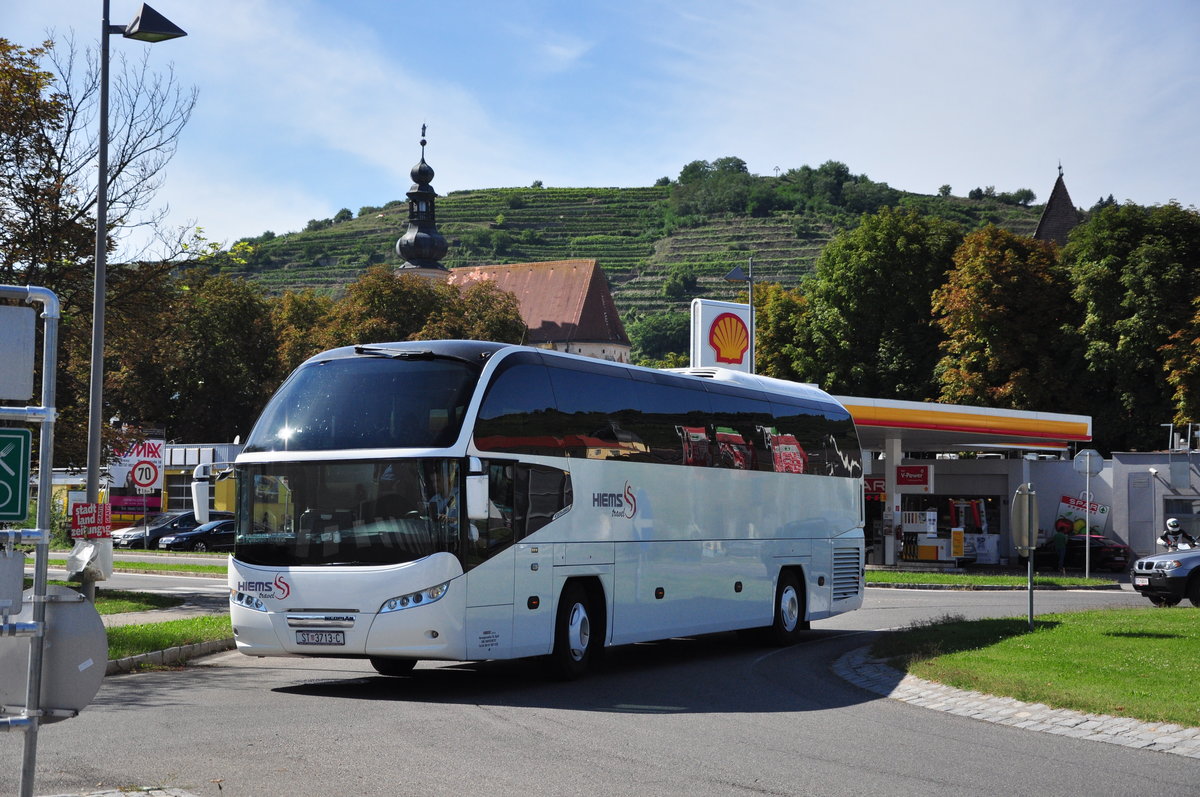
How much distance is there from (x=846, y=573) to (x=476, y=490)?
32.0 ft

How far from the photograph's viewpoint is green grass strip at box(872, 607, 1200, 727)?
11.5m

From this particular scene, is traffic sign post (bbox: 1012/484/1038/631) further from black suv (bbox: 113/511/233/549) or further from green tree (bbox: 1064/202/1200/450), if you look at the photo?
black suv (bbox: 113/511/233/549)

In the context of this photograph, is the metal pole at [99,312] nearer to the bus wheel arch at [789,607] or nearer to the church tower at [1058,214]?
the bus wheel arch at [789,607]

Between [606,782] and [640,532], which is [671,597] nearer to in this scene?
[640,532]

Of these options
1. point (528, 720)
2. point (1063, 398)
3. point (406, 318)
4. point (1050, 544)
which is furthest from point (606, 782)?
point (406, 318)

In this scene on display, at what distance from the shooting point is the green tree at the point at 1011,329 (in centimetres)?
5400

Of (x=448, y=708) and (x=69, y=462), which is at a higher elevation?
(x=69, y=462)

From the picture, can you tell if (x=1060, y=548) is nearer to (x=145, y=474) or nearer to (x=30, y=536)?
(x=145, y=474)

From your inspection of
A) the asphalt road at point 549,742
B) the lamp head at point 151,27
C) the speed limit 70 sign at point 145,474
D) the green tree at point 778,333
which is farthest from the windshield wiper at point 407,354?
the green tree at point 778,333

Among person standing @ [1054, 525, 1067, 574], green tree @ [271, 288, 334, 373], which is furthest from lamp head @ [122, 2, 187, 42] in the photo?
green tree @ [271, 288, 334, 373]

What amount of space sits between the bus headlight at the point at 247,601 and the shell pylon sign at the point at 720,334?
74.0 ft

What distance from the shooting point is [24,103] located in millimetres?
24391

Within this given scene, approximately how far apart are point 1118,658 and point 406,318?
5444 cm

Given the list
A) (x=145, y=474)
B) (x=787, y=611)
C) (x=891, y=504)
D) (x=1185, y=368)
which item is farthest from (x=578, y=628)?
(x=1185, y=368)
